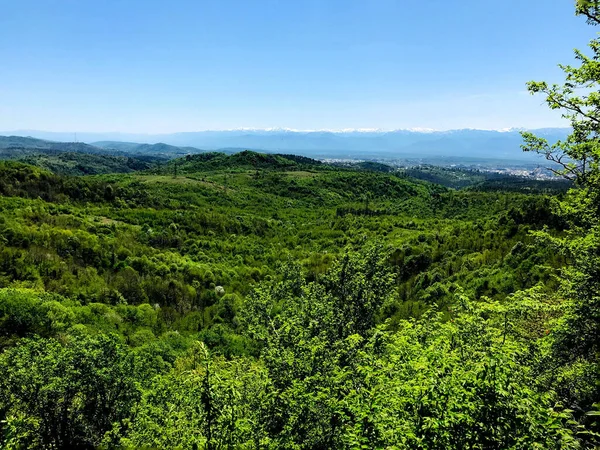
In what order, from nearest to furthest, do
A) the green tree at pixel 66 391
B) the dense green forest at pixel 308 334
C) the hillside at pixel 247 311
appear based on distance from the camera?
the dense green forest at pixel 308 334
the hillside at pixel 247 311
the green tree at pixel 66 391

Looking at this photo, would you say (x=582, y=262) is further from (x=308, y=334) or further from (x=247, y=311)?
(x=247, y=311)

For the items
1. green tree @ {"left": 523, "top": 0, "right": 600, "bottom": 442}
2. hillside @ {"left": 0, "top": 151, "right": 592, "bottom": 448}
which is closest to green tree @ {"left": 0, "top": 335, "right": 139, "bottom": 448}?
hillside @ {"left": 0, "top": 151, "right": 592, "bottom": 448}

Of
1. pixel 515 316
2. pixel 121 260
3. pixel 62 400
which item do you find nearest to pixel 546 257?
pixel 515 316

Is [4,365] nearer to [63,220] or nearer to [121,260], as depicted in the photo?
[121,260]

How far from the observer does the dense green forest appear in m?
7.46

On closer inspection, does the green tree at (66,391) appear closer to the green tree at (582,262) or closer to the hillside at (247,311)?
the hillside at (247,311)

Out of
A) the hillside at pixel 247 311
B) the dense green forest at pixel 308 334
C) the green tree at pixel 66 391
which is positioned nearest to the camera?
the dense green forest at pixel 308 334

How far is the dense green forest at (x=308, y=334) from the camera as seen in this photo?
746 cm

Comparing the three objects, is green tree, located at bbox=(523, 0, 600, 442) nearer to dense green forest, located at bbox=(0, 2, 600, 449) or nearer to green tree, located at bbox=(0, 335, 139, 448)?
dense green forest, located at bbox=(0, 2, 600, 449)

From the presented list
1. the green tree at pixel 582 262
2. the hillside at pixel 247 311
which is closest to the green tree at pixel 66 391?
the hillside at pixel 247 311

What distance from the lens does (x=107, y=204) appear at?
63.6m

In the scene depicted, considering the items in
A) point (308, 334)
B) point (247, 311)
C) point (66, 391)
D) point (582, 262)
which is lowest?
point (66, 391)

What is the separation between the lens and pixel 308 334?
44.9 ft

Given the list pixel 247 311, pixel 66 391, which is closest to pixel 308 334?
pixel 247 311
